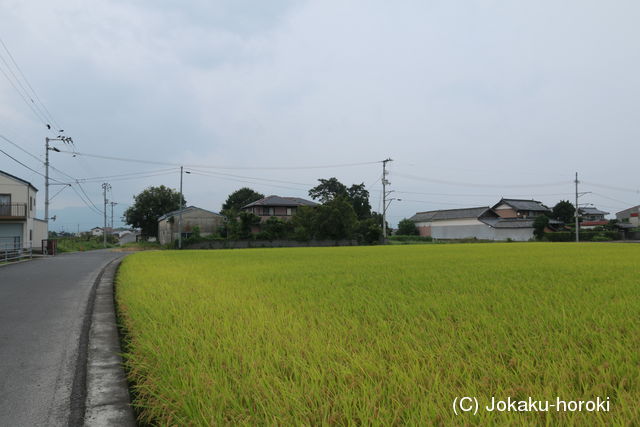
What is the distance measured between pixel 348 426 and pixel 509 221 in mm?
52213

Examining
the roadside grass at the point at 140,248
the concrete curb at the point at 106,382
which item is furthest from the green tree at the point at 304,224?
the concrete curb at the point at 106,382

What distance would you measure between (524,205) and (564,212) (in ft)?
18.1

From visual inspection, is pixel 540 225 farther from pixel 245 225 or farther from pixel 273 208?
pixel 245 225

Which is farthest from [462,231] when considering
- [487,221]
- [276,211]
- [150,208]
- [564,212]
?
[150,208]

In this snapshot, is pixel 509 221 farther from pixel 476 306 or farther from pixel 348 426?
pixel 348 426

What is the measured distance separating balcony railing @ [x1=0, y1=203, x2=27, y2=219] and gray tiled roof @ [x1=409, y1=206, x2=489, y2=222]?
48.1 m

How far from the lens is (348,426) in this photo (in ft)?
5.72

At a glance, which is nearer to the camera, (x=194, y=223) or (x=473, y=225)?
(x=194, y=223)

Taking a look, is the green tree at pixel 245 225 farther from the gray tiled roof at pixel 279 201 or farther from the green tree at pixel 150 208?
the green tree at pixel 150 208

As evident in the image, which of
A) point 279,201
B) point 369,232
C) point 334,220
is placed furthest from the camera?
point 279,201

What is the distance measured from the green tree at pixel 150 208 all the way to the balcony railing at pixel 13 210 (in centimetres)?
3047

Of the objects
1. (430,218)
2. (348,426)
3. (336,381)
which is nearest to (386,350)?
(336,381)

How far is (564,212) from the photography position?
164ft

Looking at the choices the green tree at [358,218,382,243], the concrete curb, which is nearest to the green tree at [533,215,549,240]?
the green tree at [358,218,382,243]
